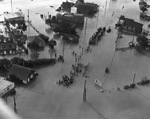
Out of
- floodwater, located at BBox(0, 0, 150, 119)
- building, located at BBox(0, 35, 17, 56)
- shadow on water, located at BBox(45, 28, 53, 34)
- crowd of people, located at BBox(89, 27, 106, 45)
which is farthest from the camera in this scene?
shadow on water, located at BBox(45, 28, 53, 34)

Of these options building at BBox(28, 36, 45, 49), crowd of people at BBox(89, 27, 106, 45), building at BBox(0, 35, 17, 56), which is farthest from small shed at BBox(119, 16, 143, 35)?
building at BBox(0, 35, 17, 56)

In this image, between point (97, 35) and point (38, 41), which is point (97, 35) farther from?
point (38, 41)

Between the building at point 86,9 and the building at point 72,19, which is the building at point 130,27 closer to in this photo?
the building at point 72,19

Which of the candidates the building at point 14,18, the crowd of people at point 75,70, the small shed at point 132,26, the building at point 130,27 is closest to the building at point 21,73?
the crowd of people at point 75,70

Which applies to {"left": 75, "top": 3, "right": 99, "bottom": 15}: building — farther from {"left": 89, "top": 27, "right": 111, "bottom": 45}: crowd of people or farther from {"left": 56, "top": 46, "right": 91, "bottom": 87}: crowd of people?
{"left": 56, "top": 46, "right": 91, "bottom": 87}: crowd of people

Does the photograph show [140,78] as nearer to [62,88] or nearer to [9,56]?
[62,88]

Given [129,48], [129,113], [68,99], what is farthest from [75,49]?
[129,113]
